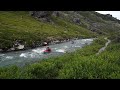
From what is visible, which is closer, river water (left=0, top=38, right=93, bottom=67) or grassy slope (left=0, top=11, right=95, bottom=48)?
river water (left=0, top=38, right=93, bottom=67)

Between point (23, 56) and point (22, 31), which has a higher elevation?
point (23, 56)

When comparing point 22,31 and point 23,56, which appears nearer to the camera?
point 23,56

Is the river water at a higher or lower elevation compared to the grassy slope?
higher

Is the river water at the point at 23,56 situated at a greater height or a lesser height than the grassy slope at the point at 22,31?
greater

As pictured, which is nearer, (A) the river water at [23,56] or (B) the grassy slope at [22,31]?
(A) the river water at [23,56]
